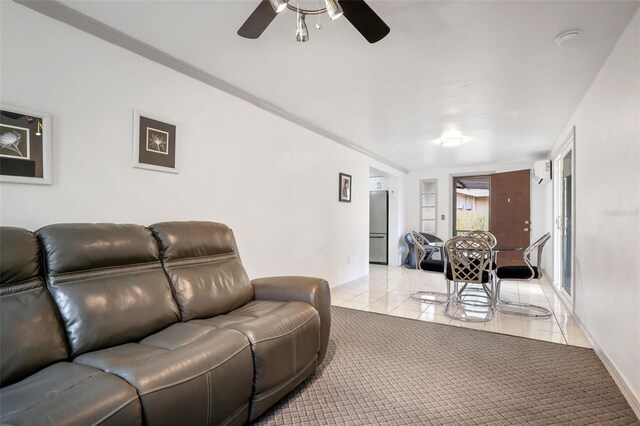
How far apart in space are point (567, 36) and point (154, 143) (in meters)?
2.91

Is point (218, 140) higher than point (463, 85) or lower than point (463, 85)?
lower

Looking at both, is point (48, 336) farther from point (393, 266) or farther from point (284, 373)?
point (393, 266)

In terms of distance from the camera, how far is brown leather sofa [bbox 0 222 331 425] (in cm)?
107

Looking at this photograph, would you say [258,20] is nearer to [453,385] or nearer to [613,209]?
[453,385]

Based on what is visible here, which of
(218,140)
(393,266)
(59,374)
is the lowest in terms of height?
(393,266)

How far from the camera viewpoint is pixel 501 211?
6152 millimetres

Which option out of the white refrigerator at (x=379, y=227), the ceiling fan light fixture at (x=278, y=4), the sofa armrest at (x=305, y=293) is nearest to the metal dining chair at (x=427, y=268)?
the sofa armrest at (x=305, y=293)

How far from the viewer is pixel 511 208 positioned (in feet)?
19.9

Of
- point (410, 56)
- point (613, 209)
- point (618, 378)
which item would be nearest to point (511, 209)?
point (613, 209)

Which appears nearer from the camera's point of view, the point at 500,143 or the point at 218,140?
the point at 218,140

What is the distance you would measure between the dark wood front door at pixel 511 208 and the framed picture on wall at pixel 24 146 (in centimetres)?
641

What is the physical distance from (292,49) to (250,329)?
6.30 ft

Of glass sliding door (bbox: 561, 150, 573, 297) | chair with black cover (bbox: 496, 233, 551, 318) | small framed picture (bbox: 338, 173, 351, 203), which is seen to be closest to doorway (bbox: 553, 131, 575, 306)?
glass sliding door (bbox: 561, 150, 573, 297)

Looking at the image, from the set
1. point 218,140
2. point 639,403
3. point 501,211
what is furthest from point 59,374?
point 501,211
